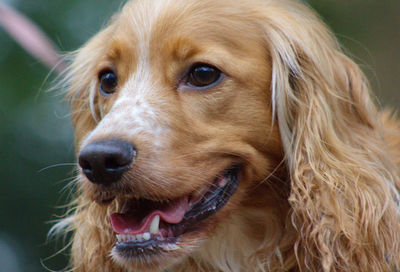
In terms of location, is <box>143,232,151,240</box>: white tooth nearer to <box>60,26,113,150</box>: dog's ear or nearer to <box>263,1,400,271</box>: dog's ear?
<box>263,1,400,271</box>: dog's ear

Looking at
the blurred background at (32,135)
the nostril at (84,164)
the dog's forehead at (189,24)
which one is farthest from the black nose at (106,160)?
the blurred background at (32,135)

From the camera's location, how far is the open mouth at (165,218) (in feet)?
9.35

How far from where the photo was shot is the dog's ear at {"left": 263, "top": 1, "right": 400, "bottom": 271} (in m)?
2.86

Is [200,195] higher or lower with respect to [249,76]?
lower

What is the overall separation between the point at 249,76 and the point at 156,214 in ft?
2.94

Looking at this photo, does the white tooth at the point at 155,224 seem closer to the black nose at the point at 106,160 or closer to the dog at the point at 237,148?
the dog at the point at 237,148

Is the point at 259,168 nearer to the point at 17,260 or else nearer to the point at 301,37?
the point at 301,37

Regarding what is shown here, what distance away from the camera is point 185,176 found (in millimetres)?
2869

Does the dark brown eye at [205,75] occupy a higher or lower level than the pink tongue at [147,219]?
higher

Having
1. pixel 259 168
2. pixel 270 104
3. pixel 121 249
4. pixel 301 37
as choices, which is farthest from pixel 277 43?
pixel 121 249

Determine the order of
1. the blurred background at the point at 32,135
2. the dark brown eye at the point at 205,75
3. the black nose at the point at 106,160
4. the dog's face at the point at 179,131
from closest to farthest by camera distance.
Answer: the black nose at the point at 106,160, the dog's face at the point at 179,131, the dark brown eye at the point at 205,75, the blurred background at the point at 32,135

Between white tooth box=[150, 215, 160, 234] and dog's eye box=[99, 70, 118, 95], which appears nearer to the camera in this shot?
white tooth box=[150, 215, 160, 234]

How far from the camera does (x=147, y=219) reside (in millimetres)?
2918

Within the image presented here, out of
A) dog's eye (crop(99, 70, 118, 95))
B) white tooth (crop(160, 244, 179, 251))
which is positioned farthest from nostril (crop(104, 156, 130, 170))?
dog's eye (crop(99, 70, 118, 95))
